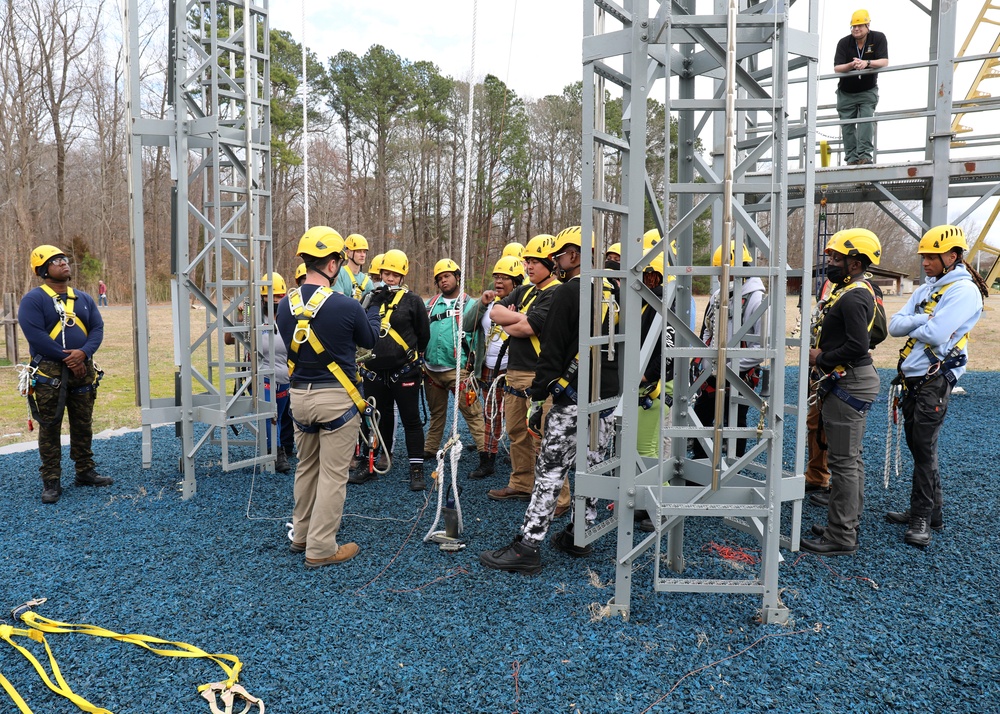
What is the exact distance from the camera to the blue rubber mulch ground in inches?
129

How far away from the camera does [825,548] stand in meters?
4.90

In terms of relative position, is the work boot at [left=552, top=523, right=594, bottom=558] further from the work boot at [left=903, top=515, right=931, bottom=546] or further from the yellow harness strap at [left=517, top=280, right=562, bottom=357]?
the work boot at [left=903, top=515, right=931, bottom=546]

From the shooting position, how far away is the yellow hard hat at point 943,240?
16.8ft

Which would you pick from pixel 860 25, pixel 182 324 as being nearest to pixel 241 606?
pixel 182 324

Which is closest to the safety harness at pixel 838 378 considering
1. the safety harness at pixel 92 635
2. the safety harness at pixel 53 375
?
the safety harness at pixel 92 635

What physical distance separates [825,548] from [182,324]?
20.1 ft

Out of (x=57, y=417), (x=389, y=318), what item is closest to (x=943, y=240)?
(x=389, y=318)

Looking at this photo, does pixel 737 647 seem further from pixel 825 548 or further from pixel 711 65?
pixel 711 65

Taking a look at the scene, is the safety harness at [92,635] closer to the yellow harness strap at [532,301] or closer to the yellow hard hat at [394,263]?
the yellow harness strap at [532,301]

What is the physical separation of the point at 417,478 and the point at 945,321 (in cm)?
484

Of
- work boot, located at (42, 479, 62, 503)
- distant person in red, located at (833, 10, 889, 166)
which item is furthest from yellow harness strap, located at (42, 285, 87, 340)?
distant person in red, located at (833, 10, 889, 166)

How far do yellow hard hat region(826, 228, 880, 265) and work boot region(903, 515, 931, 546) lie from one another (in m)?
2.06

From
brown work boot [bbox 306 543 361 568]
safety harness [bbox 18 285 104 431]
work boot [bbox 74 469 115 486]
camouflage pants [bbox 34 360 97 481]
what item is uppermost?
safety harness [bbox 18 285 104 431]

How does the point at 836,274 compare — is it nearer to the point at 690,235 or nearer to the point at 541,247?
the point at 690,235
